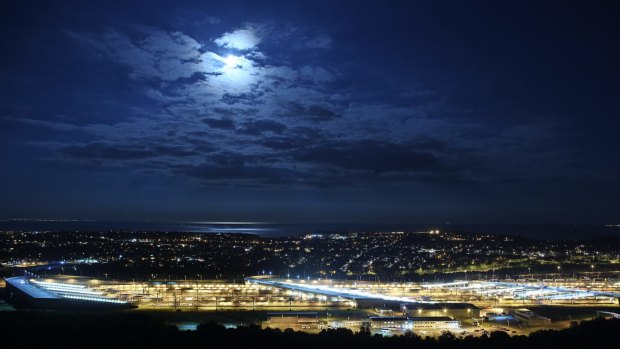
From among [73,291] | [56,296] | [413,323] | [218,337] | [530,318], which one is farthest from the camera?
[73,291]

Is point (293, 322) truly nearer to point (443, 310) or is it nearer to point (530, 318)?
point (443, 310)

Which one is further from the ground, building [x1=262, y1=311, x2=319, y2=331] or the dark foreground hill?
the dark foreground hill

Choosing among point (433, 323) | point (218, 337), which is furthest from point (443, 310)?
point (218, 337)

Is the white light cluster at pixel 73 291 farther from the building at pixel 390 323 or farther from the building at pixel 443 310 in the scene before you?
the building at pixel 443 310

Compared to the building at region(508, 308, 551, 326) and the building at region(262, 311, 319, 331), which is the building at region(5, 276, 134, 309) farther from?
the building at region(508, 308, 551, 326)

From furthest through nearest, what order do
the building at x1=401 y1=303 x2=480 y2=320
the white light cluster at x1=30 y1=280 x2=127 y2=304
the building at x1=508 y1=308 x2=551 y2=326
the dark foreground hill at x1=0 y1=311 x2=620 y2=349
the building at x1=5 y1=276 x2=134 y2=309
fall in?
the white light cluster at x1=30 y1=280 x2=127 y2=304 → the building at x1=5 y1=276 x2=134 y2=309 → the building at x1=401 y1=303 x2=480 y2=320 → the building at x1=508 y1=308 x2=551 y2=326 → the dark foreground hill at x1=0 y1=311 x2=620 y2=349

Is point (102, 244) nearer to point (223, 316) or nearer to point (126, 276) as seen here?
point (126, 276)

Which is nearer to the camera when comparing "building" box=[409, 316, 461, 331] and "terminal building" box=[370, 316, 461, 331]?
"terminal building" box=[370, 316, 461, 331]

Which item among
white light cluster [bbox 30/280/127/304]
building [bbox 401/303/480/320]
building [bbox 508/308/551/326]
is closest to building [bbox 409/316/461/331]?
building [bbox 401/303/480/320]
